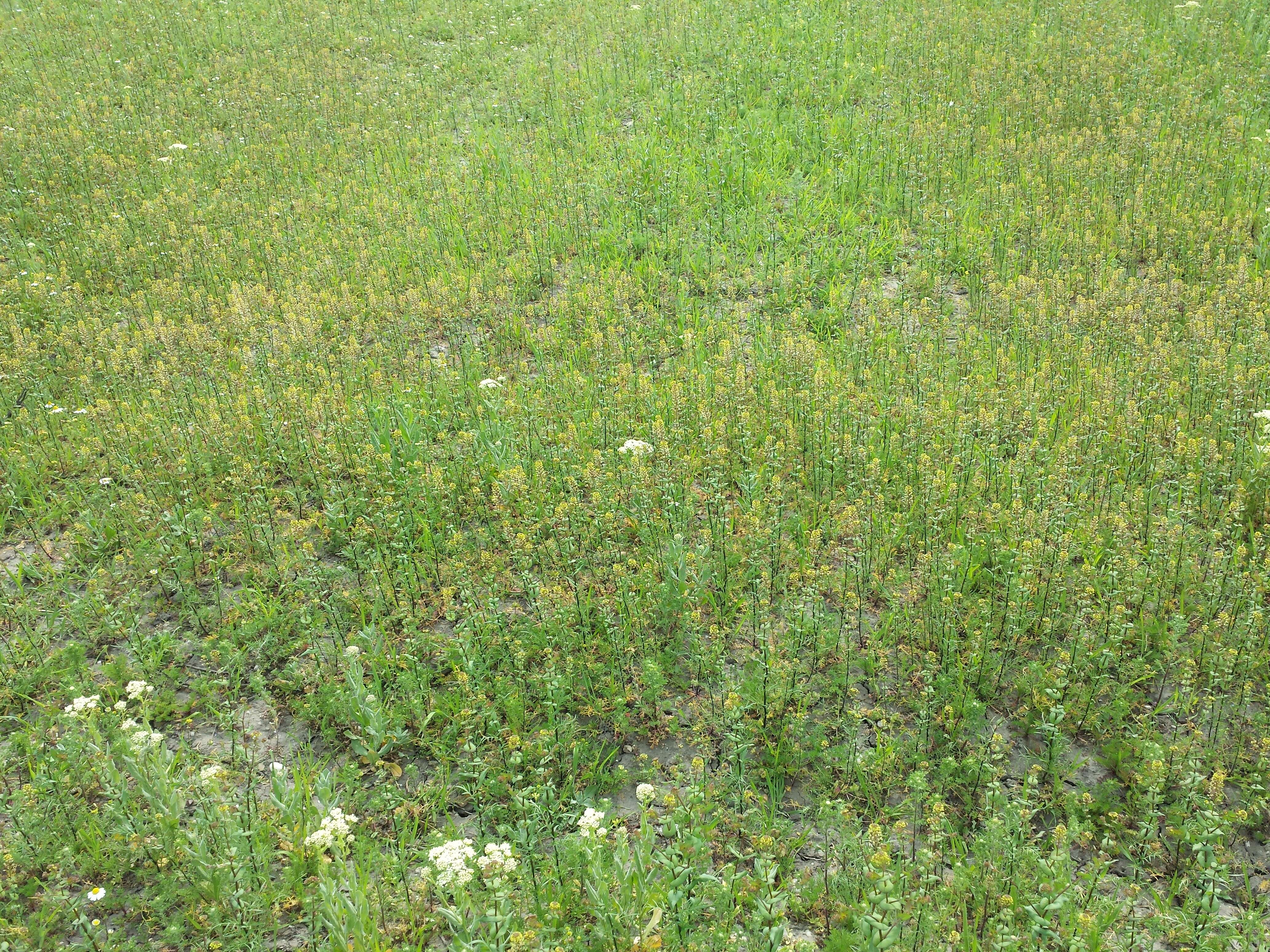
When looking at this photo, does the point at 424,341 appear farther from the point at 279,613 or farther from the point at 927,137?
the point at 927,137

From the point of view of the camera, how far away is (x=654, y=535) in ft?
20.6

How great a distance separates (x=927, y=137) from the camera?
12.4 m

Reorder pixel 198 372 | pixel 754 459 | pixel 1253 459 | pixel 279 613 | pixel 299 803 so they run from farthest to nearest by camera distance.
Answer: pixel 198 372 < pixel 754 459 < pixel 1253 459 < pixel 279 613 < pixel 299 803

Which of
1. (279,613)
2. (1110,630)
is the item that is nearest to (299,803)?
(279,613)

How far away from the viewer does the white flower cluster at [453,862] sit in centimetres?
386

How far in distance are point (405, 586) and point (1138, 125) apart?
443 inches

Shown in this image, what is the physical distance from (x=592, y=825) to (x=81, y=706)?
9.72 feet

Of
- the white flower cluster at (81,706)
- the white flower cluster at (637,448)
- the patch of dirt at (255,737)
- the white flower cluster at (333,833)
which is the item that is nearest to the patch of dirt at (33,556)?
the white flower cluster at (81,706)

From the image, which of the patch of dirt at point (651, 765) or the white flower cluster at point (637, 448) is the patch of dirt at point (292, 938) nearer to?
the patch of dirt at point (651, 765)

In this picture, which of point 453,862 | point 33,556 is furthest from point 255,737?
point 33,556

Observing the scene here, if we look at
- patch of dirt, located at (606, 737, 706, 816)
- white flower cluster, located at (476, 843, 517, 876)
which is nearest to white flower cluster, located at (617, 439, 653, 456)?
patch of dirt, located at (606, 737, 706, 816)

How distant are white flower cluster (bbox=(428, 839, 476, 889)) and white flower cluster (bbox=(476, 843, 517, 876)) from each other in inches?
2.4

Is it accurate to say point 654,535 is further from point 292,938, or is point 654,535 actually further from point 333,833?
point 292,938

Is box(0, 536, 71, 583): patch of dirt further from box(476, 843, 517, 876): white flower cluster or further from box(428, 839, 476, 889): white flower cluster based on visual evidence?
box(476, 843, 517, 876): white flower cluster
